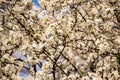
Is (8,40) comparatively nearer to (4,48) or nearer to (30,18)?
(4,48)

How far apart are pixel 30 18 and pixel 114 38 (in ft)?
13.6

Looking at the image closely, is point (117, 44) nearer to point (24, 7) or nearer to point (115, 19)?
point (115, 19)

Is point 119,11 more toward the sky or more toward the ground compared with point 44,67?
more toward the sky

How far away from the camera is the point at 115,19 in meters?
14.7

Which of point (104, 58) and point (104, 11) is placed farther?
point (104, 11)

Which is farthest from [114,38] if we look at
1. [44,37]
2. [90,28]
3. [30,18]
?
[30,18]

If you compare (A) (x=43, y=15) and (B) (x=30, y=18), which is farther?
(B) (x=30, y=18)

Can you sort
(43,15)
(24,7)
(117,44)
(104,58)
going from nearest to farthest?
(104,58), (117,44), (43,15), (24,7)

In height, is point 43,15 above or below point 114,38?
above

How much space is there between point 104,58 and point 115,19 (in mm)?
2850

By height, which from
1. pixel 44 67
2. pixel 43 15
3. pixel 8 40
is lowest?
pixel 44 67

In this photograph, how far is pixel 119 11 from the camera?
1462cm

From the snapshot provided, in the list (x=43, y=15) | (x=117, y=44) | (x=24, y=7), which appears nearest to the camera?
(x=117, y=44)

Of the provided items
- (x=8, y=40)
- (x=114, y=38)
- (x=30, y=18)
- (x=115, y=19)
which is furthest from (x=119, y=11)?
(x=8, y=40)
